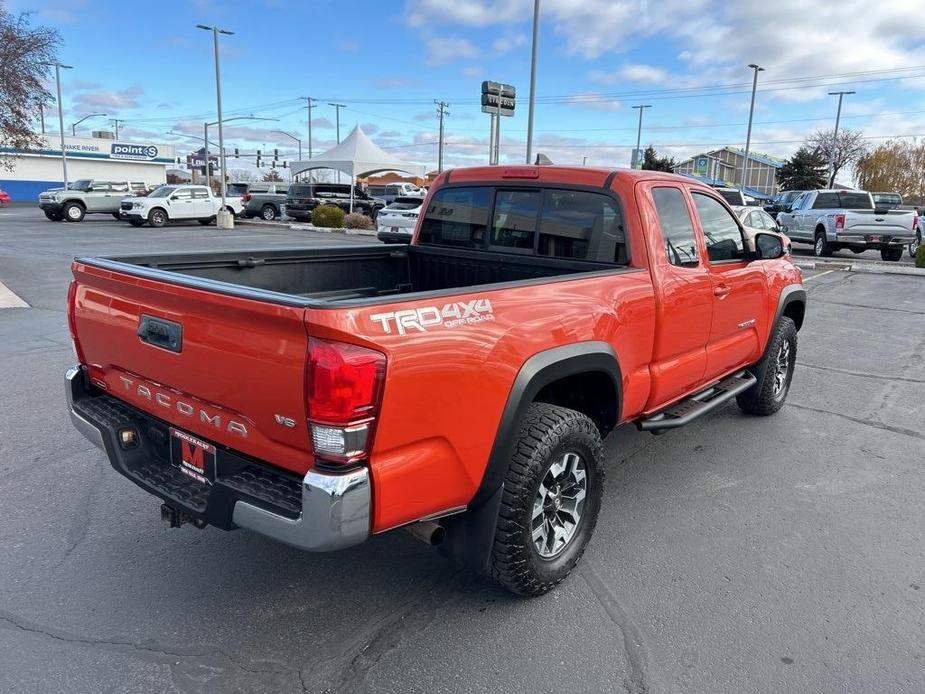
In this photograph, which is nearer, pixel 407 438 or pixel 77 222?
pixel 407 438

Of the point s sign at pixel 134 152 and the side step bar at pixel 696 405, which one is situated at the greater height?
the point s sign at pixel 134 152

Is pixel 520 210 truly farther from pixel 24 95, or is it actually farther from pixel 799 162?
pixel 799 162

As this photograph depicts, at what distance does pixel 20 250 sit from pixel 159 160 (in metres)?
61.1

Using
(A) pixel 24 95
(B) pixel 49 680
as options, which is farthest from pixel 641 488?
(A) pixel 24 95

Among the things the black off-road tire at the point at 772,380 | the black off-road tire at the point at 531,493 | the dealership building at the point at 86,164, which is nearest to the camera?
the black off-road tire at the point at 531,493

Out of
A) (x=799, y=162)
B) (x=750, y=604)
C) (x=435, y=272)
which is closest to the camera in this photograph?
(x=750, y=604)

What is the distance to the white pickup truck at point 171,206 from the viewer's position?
28.2m

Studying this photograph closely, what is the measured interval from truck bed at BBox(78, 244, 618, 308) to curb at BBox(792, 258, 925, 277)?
15291 mm

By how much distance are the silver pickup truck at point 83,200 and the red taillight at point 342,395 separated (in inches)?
1334

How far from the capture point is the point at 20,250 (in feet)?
59.3

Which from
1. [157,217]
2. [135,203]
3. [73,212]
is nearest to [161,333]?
[135,203]

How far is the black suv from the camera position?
112 feet

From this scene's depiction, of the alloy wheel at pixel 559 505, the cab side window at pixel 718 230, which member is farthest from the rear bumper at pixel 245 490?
the cab side window at pixel 718 230

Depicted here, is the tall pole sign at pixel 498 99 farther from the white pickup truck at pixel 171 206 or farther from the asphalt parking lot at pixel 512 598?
the white pickup truck at pixel 171 206
